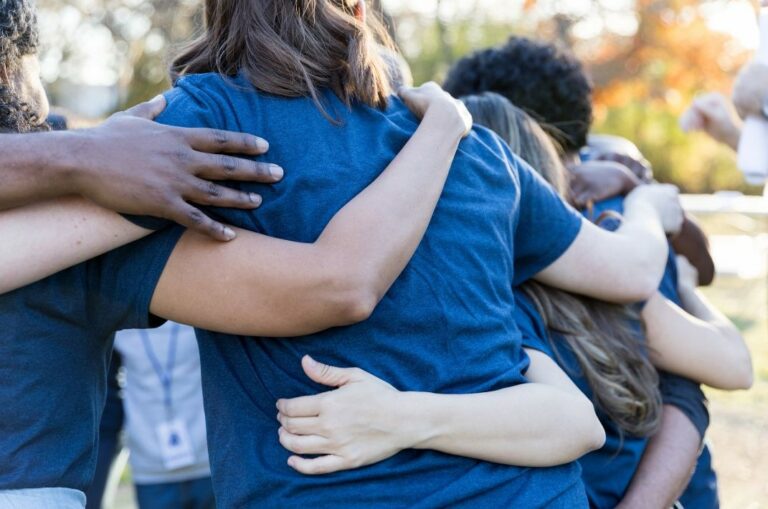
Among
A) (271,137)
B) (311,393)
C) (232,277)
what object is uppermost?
(271,137)

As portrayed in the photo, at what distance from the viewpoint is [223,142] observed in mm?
1574

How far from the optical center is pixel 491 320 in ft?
5.77

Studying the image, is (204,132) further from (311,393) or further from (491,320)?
(491,320)

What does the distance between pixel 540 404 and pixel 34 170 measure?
0.98m

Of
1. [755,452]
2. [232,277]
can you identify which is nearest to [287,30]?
[232,277]

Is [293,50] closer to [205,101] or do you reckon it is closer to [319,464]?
[205,101]

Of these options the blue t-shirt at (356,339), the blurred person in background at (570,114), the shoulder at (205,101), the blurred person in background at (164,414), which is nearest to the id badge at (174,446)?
the blurred person in background at (164,414)

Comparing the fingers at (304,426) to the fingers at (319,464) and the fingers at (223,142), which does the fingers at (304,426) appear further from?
the fingers at (223,142)

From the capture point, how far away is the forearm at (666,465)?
2307 millimetres

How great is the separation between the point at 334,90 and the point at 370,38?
0.53 ft

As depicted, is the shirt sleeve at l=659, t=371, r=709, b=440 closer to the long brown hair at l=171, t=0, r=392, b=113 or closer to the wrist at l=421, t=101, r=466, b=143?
the wrist at l=421, t=101, r=466, b=143

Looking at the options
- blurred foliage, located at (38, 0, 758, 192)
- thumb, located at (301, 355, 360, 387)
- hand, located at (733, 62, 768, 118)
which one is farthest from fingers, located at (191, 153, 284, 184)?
blurred foliage, located at (38, 0, 758, 192)

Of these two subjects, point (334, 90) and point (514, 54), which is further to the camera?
point (514, 54)

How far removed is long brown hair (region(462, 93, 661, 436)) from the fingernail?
0.79 m
